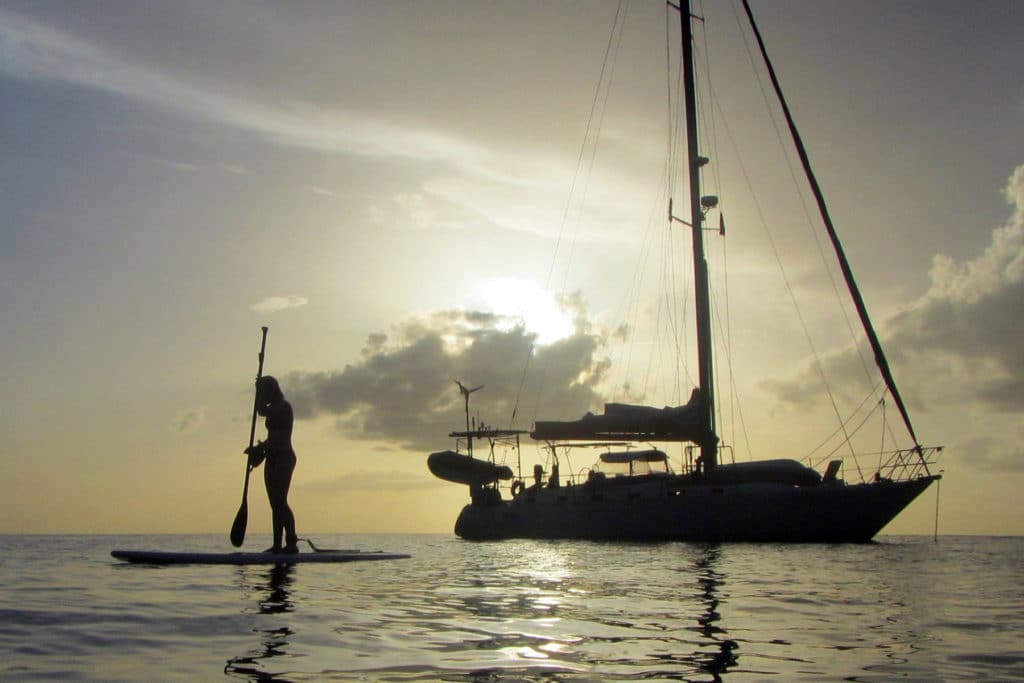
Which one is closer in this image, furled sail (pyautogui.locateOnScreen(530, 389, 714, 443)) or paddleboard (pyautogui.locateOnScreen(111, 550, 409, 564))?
paddleboard (pyautogui.locateOnScreen(111, 550, 409, 564))

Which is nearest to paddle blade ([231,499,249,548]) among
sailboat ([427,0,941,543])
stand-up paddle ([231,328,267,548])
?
stand-up paddle ([231,328,267,548])

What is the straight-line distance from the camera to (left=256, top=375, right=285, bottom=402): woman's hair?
15.8m

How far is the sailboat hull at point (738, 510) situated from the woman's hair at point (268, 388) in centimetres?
2754

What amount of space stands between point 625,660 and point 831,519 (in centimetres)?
3482

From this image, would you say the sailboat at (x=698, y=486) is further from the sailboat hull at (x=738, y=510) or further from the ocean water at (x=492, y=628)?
the ocean water at (x=492, y=628)

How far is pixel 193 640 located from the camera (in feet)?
23.9

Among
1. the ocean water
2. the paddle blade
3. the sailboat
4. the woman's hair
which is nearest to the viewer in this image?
the ocean water

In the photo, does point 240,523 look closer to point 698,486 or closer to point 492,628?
point 492,628

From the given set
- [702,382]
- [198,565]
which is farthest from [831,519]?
[198,565]

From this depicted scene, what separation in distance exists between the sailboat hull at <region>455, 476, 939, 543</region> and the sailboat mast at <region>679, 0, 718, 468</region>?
2412mm

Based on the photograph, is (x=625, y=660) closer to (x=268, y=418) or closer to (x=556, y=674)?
(x=556, y=674)

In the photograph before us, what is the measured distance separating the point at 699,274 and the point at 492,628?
35458 mm

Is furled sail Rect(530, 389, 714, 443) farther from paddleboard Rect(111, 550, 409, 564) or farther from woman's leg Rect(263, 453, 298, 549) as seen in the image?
woman's leg Rect(263, 453, 298, 549)

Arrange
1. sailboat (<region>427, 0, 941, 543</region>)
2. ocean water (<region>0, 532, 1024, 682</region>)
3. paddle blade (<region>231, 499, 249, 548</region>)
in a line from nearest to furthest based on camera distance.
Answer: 1. ocean water (<region>0, 532, 1024, 682</region>)
2. paddle blade (<region>231, 499, 249, 548</region>)
3. sailboat (<region>427, 0, 941, 543</region>)
